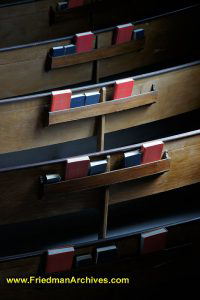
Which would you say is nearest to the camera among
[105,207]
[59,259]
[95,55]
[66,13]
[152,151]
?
[59,259]

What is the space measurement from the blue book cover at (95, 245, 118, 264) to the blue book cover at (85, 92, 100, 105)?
801 mm

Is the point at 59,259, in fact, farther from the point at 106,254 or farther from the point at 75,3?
the point at 75,3

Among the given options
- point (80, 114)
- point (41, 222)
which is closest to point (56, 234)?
point (41, 222)

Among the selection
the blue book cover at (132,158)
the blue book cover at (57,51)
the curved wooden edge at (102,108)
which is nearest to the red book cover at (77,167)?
the blue book cover at (132,158)

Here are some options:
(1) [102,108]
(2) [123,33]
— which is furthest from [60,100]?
(2) [123,33]

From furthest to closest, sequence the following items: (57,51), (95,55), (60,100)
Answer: (95,55) → (57,51) → (60,100)

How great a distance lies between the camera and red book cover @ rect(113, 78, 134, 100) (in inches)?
116

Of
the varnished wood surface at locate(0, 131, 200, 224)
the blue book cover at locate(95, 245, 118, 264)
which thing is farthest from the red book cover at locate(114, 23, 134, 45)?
the blue book cover at locate(95, 245, 118, 264)

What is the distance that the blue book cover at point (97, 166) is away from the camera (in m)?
2.49

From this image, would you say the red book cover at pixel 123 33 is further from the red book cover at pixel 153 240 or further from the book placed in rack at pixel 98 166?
the red book cover at pixel 153 240

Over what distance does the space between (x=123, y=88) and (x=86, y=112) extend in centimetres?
21

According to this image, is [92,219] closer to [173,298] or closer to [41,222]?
[41,222]

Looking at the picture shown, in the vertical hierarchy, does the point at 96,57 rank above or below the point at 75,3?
below

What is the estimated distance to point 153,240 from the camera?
95.9 inches
